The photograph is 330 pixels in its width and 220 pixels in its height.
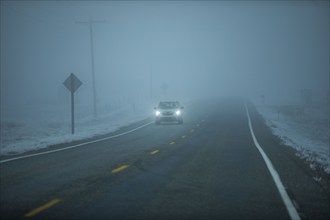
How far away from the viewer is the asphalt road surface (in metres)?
6.96

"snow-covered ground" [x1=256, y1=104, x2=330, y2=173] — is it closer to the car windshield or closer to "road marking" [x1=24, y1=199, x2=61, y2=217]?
the car windshield

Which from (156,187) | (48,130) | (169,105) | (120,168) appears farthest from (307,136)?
(156,187)

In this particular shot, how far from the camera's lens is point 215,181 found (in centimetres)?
980

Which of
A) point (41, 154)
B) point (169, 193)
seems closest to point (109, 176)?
point (169, 193)

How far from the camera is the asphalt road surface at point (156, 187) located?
274 inches

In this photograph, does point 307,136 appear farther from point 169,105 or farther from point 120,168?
point 120,168

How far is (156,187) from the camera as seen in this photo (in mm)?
8969

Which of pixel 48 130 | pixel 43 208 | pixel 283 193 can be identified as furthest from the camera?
pixel 48 130

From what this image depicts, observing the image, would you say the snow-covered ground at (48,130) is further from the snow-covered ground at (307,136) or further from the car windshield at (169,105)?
the snow-covered ground at (307,136)

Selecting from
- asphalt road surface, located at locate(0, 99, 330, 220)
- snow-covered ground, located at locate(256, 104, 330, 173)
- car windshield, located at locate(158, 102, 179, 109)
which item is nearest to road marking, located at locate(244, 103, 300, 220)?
asphalt road surface, located at locate(0, 99, 330, 220)

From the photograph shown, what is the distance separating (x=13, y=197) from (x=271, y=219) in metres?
4.60

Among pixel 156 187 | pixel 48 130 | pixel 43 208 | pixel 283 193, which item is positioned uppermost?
pixel 43 208

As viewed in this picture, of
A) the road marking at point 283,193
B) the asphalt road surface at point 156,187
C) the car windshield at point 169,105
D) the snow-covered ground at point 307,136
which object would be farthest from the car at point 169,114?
the road marking at point 283,193

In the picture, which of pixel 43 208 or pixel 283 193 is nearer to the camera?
pixel 43 208
